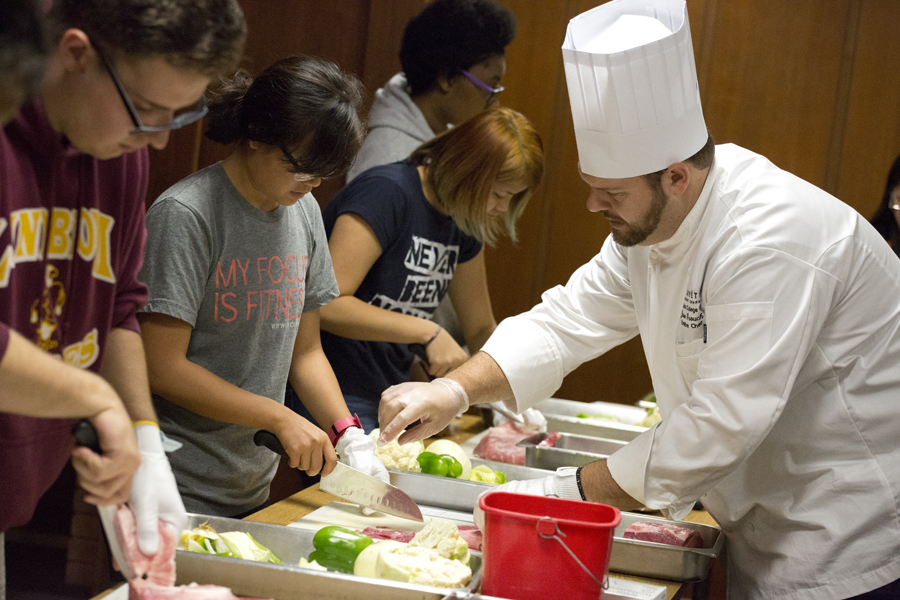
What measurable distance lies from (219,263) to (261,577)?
2.06 feet

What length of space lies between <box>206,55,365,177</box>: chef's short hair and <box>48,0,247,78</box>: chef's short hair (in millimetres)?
577

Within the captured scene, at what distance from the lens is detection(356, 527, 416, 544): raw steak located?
1477 millimetres

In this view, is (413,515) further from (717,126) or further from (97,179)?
(717,126)

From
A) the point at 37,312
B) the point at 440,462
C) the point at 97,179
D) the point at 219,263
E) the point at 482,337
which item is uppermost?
the point at 97,179

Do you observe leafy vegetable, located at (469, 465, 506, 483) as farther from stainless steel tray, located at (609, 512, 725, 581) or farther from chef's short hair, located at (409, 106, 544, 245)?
chef's short hair, located at (409, 106, 544, 245)

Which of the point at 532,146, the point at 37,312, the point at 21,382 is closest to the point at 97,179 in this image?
the point at 37,312

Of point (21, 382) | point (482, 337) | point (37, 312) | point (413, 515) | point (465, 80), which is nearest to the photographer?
point (21, 382)

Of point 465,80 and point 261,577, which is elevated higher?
point 465,80

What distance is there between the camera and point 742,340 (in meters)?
1.42

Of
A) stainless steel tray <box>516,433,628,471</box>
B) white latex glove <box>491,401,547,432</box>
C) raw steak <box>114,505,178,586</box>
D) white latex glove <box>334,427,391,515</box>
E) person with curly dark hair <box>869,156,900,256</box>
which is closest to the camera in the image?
raw steak <box>114,505,178,586</box>

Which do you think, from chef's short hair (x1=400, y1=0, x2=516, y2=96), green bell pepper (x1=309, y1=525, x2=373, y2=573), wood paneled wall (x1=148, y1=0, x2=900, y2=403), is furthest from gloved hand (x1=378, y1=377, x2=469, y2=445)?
wood paneled wall (x1=148, y1=0, x2=900, y2=403)

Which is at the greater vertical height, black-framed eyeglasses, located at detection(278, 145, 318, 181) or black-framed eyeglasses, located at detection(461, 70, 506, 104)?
black-framed eyeglasses, located at detection(278, 145, 318, 181)

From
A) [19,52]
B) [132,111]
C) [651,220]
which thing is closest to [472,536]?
[651,220]

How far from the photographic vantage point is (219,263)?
155 cm
